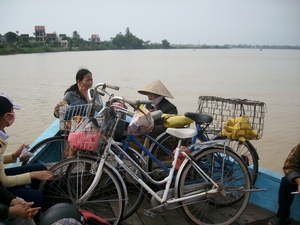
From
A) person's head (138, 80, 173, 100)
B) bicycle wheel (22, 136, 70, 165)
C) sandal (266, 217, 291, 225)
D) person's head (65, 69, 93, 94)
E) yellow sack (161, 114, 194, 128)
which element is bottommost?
sandal (266, 217, 291, 225)

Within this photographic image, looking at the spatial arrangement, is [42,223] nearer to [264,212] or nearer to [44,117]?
[264,212]

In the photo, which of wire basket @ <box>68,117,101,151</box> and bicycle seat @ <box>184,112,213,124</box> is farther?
bicycle seat @ <box>184,112,213,124</box>

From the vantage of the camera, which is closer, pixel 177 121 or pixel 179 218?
pixel 179 218

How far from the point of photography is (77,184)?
236 cm

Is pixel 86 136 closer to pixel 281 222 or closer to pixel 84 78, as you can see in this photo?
pixel 84 78

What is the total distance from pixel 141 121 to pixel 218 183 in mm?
877

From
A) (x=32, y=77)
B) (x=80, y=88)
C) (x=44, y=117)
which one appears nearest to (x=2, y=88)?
(x=32, y=77)

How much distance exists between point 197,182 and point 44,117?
27.6 ft

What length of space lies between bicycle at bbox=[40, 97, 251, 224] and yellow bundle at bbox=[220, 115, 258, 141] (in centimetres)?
12

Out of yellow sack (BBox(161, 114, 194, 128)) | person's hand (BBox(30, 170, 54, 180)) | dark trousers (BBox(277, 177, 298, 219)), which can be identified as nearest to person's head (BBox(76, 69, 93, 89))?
yellow sack (BBox(161, 114, 194, 128))

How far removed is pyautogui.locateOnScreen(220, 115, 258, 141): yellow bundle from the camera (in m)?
2.58

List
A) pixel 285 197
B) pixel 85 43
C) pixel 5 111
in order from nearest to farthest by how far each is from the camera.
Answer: pixel 5 111, pixel 285 197, pixel 85 43

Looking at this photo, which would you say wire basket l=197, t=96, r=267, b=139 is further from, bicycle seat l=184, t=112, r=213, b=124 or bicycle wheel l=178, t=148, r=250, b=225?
bicycle wheel l=178, t=148, r=250, b=225

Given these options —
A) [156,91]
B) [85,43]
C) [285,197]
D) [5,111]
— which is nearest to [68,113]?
[5,111]
